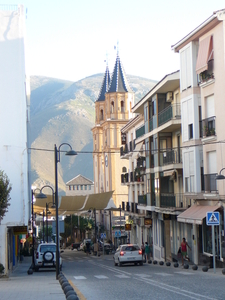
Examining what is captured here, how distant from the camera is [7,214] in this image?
1198 inches

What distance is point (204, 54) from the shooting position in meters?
32.3

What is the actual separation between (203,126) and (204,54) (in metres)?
4.16

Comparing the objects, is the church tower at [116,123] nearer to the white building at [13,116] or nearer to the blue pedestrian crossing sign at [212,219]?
the white building at [13,116]

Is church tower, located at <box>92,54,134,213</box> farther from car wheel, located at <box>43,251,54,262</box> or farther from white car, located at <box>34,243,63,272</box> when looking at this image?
car wheel, located at <box>43,251,54,262</box>

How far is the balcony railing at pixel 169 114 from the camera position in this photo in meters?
39.8

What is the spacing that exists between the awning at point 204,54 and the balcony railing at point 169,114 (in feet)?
22.8

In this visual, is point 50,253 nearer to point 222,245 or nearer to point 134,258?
point 134,258

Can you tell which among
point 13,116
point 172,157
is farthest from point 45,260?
point 172,157

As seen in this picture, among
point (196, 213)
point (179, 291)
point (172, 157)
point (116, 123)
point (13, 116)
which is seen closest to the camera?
point (179, 291)

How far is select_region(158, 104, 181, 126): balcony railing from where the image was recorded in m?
39.8

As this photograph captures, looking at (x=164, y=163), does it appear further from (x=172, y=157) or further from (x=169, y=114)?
(x=169, y=114)

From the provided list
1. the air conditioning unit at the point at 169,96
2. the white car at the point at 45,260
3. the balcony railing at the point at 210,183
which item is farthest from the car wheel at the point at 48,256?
the air conditioning unit at the point at 169,96

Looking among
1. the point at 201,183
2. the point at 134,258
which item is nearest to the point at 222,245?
the point at 201,183

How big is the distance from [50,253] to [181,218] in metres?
8.48
